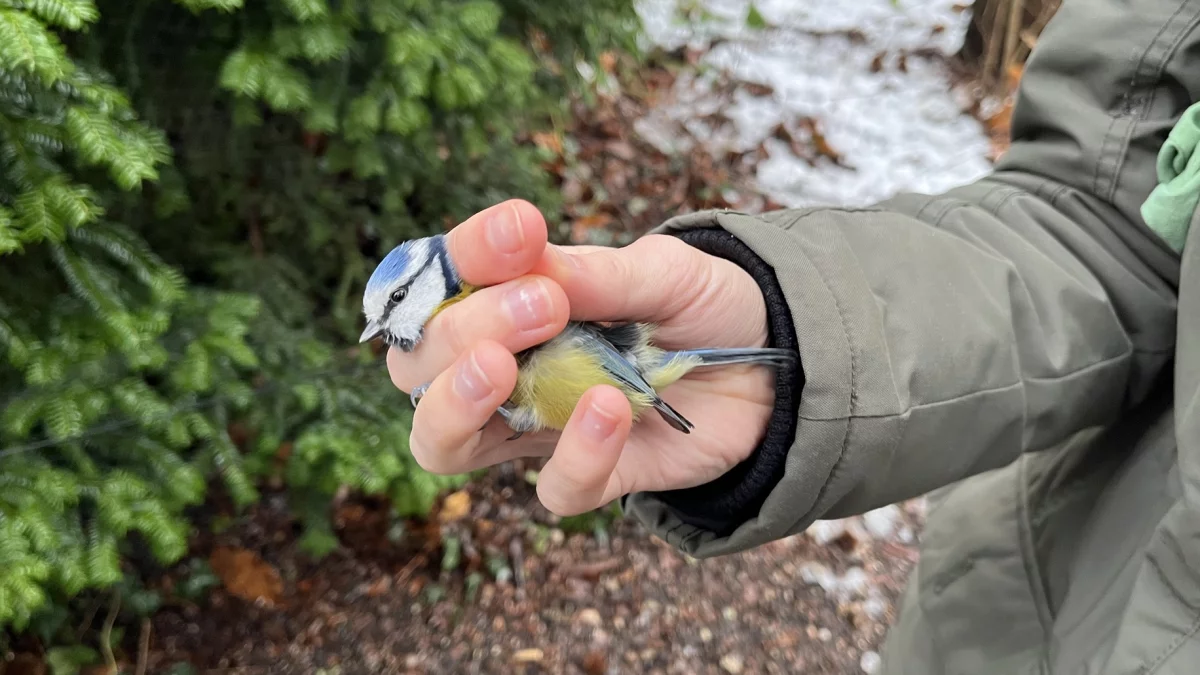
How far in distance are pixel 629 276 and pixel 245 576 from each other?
1.69 metres

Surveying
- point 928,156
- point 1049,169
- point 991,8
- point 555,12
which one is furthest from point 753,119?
point 1049,169

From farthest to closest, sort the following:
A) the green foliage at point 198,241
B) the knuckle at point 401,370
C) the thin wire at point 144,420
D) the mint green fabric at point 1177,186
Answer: the thin wire at point 144,420, the green foliage at point 198,241, the knuckle at point 401,370, the mint green fabric at point 1177,186

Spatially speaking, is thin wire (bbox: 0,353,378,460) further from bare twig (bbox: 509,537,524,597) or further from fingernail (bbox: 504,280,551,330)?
fingernail (bbox: 504,280,551,330)

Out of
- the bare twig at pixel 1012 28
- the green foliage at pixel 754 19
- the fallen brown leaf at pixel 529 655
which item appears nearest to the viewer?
the fallen brown leaf at pixel 529 655

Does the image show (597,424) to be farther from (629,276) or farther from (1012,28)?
(1012,28)

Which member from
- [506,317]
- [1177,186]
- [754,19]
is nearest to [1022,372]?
[1177,186]

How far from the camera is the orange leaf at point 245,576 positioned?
7.16 ft

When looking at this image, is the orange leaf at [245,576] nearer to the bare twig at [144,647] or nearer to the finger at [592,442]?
the bare twig at [144,647]

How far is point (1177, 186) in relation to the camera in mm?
1102

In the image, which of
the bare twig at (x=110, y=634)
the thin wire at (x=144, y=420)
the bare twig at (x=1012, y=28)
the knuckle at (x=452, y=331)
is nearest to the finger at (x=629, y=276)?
the knuckle at (x=452, y=331)

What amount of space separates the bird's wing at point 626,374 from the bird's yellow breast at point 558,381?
0.4 inches

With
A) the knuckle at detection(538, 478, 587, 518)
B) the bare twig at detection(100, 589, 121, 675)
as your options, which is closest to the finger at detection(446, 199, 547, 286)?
the knuckle at detection(538, 478, 587, 518)

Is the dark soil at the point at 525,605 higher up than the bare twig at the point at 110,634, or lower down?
lower down

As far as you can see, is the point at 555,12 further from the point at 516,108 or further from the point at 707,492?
the point at 707,492
